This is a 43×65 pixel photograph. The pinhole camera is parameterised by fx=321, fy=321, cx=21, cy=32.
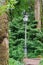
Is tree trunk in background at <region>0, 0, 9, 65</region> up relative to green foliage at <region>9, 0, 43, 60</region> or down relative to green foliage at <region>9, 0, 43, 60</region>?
up

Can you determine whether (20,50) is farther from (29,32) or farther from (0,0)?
(0,0)

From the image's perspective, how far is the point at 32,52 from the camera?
23.1 metres

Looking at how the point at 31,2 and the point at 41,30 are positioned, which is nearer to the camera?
the point at 41,30

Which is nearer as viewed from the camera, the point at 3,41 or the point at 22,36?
the point at 3,41

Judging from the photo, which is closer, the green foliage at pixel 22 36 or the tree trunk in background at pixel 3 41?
the tree trunk in background at pixel 3 41

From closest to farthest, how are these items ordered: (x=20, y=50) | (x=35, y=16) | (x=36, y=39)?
(x=20, y=50)
(x=36, y=39)
(x=35, y=16)

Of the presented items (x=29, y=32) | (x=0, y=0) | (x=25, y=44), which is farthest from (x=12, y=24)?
(x=0, y=0)

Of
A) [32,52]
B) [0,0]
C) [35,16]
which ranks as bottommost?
[32,52]

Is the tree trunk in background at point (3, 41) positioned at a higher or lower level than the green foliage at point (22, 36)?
higher

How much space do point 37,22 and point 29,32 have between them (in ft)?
4.47

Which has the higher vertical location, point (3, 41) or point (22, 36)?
point (3, 41)

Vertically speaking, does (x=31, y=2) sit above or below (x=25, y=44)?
above

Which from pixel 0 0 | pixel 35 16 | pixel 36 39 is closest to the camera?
pixel 0 0

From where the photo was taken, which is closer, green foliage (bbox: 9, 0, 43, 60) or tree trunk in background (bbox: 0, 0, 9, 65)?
tree trunk in background (bbox: 0, 0, 9, 65)
